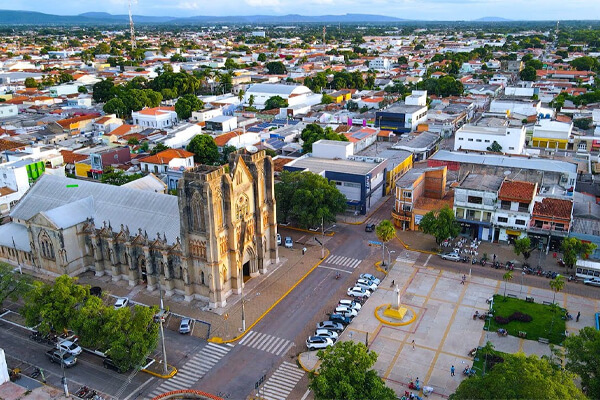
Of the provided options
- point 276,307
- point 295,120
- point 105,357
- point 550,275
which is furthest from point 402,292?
point 295,120

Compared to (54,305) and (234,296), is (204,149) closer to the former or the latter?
(234,296)

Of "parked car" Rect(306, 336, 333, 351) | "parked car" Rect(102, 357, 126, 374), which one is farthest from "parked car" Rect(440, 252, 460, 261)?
"parked car" Rect(102, 357, 126, 374)

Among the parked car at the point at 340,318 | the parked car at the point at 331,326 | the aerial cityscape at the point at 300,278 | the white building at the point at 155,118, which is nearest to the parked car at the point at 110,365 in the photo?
the aerial cityscape at the point at 300,278

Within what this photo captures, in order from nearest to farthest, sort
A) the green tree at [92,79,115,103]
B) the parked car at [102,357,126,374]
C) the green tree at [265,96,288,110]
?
1. the parked car at [102,357,126,374]
2. the green tree at [265,96,288,110]
3. the green tree at [92,79,115,103]

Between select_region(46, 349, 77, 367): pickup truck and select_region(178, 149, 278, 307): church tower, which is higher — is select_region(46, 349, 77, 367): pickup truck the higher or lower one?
the lower one

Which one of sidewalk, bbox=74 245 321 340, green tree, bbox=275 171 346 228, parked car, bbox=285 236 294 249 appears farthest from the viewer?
green tree, bbox=275 171 346 228

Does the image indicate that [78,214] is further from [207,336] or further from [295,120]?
[295,120]

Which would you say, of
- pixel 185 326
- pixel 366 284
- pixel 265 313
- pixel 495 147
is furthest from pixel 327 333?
pixel 495 147

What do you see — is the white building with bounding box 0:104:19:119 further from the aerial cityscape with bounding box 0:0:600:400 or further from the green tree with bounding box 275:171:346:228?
the green tree with bounding box 275:171:346:228
